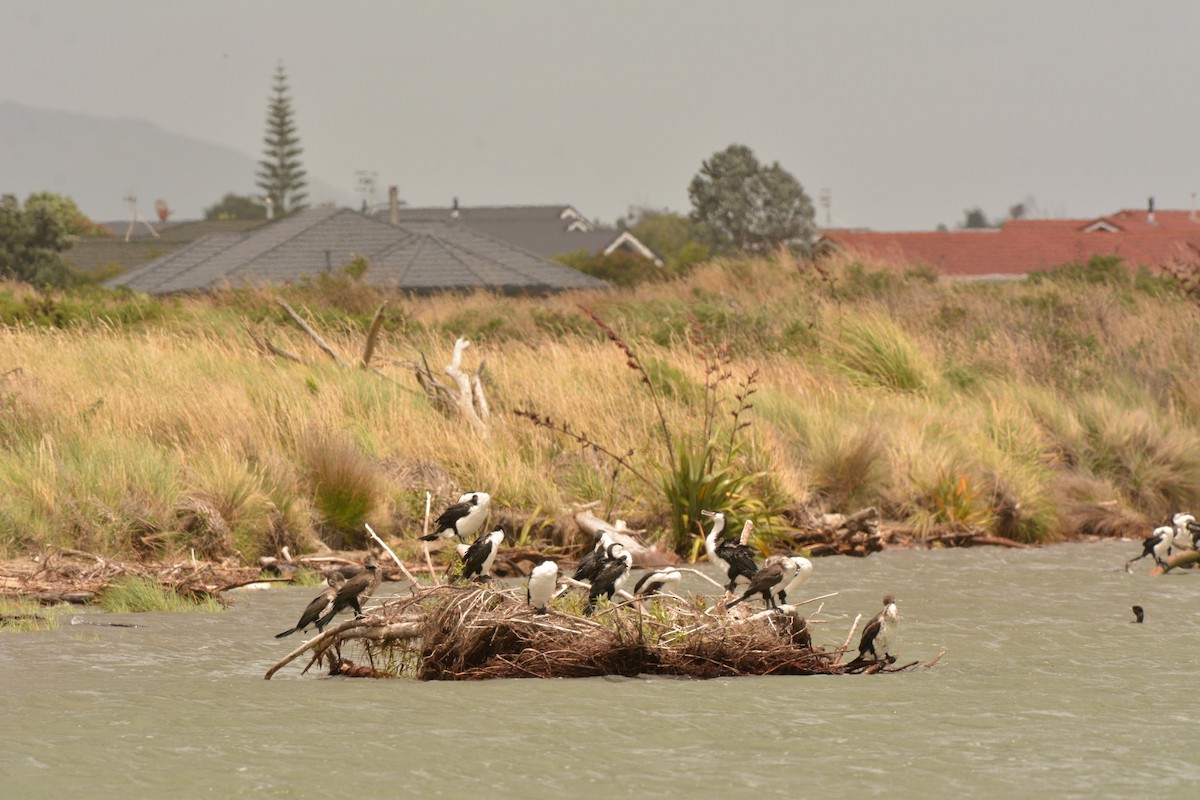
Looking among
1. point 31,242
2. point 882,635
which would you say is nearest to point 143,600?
point 882,635

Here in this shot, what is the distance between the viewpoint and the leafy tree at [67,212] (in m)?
59.6

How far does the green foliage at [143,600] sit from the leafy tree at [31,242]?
44146 mm

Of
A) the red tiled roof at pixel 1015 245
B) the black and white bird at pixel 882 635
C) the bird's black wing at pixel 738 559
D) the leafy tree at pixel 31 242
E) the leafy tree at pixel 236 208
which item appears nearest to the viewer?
the black and white bird at pixel 882 635

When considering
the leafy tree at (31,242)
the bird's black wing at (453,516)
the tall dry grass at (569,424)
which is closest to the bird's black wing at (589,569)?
the bird's black wing at (453,516)

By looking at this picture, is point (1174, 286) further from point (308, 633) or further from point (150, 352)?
point (308, 633)

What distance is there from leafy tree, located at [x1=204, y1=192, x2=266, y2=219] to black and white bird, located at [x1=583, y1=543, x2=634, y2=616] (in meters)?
138

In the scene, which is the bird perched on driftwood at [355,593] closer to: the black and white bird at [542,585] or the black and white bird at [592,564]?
the black and white bird at [542,585]

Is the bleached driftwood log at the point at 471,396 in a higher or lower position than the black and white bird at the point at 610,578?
higher

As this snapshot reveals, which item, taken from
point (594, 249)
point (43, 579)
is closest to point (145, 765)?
point (43, 579)

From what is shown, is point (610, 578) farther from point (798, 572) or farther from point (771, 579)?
point (798, 572)

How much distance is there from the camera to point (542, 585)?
341 inches

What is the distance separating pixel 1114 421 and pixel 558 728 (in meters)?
11.4

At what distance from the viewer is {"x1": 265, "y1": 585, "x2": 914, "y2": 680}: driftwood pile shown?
29.0ft

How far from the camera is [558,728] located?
7.94 metres
